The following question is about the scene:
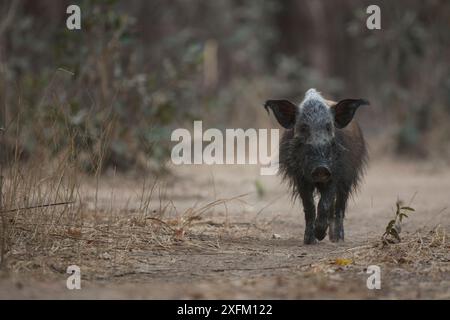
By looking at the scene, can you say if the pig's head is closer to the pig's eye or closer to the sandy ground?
the pig's eye

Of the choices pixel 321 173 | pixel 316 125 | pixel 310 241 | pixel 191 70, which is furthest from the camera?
pixel 191 70

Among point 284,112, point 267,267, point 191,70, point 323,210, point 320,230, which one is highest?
point 191,70

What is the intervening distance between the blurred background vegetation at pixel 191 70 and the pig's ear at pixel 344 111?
1.53 m

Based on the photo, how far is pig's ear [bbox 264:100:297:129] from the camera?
22.1ft

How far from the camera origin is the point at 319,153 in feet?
21.0

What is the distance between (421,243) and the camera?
5.87 meters

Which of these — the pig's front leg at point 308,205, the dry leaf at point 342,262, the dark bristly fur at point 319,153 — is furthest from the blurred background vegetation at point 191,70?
the dry leaf at point 342,262

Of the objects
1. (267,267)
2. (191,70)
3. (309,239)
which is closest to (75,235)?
(267,267)

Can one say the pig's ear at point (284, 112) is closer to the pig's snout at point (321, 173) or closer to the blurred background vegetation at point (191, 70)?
the pig's snout at point (321, 173)

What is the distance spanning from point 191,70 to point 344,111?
4855mm

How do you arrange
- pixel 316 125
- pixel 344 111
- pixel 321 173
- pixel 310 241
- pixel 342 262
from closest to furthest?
1. pixel 342 262
2. pixel 321 173
3. pixel 316 125
4. pixel 310 241
5. pixel 344 111

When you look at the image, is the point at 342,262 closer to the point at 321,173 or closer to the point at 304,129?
the point at 321,173

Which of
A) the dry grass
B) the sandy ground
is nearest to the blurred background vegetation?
the dry grass
